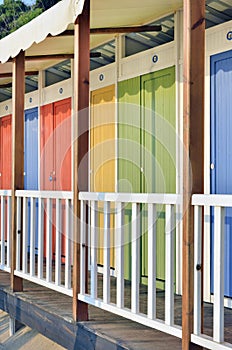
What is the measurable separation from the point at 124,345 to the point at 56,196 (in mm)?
1814

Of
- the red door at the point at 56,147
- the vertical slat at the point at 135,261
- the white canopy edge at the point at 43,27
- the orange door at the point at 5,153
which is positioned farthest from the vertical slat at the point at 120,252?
the orange door at the point at 5,153

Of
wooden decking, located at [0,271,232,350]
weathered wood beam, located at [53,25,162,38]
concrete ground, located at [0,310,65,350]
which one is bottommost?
concrete ground, located at [0,310,65,350]

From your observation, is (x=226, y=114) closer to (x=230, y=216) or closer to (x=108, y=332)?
(x=230, y=216)

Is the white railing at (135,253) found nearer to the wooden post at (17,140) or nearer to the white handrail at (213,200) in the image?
the white handrail at (213,200)

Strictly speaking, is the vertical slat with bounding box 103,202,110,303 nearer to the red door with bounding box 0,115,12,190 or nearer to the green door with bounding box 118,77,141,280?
the green door with bounding box 118,77,141,280

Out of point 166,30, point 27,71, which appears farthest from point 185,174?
point 27,71

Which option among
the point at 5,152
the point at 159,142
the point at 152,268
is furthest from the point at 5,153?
the point at 152,268

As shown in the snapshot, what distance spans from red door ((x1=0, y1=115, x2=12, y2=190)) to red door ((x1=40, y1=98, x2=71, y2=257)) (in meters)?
1.56

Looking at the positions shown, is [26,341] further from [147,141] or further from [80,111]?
[80,111]

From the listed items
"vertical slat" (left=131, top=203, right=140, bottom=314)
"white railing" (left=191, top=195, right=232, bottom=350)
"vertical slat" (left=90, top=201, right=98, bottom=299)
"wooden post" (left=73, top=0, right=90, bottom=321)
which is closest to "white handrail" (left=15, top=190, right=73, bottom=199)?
"wooden post" (left=73, top=0, right=90, bottom=321)

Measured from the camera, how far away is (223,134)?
623 cm

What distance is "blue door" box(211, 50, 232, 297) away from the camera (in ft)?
20.1

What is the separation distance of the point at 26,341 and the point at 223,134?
2.94 metres

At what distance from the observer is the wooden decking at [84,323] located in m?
5.03
